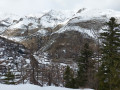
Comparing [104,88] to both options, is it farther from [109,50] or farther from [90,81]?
[90,81]

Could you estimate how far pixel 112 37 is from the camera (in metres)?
21.8

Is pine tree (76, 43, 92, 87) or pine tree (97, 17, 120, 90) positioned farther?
pine tree (76, 43, 92, 87)

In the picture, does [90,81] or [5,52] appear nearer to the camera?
[90,81]

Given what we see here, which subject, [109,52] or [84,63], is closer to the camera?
[109,52]

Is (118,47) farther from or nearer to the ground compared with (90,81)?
farther from the ground

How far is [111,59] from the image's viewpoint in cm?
2133

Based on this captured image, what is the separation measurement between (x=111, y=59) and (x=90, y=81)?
36.4 feet

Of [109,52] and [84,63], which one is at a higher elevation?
[109,52]

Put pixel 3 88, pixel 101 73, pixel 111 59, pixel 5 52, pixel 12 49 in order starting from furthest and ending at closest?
pixel 12 49
pixel 5 52
pixel 101 73
pixel 111 59
pixel 3 88

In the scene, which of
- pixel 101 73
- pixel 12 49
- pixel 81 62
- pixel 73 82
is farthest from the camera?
pixel 12 49

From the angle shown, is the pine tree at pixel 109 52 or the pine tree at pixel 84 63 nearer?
the pine tree at pixel 109 52

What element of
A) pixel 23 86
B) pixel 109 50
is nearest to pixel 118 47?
pixel 109 50

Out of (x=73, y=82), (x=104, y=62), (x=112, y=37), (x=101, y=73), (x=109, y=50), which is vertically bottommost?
(x=73, y=82)

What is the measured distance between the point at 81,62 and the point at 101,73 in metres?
8.60
